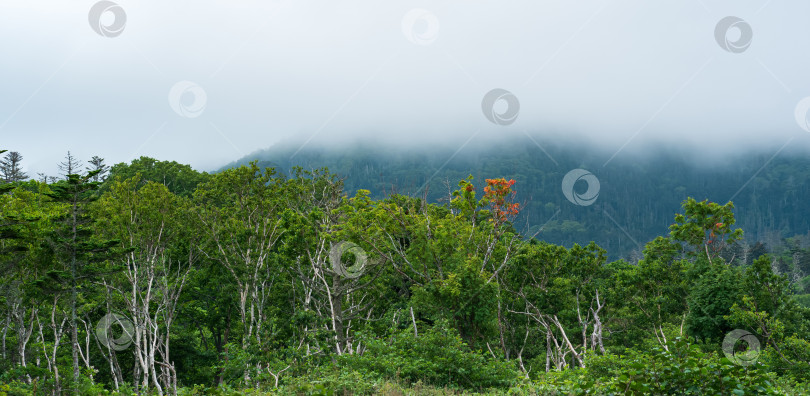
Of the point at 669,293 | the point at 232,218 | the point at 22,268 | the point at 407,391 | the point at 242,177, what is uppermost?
the point at 242,177

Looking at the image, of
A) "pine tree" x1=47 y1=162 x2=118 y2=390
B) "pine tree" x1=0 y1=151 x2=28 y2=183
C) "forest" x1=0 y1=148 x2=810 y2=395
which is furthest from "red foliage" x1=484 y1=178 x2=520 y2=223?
"pine tree" x1=0 y1=151 x2=28 y2=183

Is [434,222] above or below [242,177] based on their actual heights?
below

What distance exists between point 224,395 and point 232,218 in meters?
19.6

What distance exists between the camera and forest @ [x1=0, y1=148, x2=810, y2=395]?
17.0 metres

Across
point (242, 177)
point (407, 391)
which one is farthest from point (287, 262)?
point (407, 391)

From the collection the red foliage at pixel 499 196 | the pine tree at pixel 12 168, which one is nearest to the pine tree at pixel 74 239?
the red foliage at pixel 499 196

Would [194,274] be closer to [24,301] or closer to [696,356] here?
[24,301]

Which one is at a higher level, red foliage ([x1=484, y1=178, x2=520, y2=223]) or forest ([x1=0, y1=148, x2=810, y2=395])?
red foliage ([x1=484, y1=178, x2=520, y2=223])

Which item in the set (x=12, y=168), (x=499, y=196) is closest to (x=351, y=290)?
(x=499, y=196)

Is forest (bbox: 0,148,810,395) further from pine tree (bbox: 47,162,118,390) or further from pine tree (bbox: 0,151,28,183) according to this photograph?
pine tree (bbox: 0,151,28,183)

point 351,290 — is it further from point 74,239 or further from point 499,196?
point 74,239

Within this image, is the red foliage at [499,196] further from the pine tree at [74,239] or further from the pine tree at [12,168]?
the pine tree at [12,168]

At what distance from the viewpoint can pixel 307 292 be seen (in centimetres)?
2595

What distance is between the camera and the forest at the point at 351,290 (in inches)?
669
